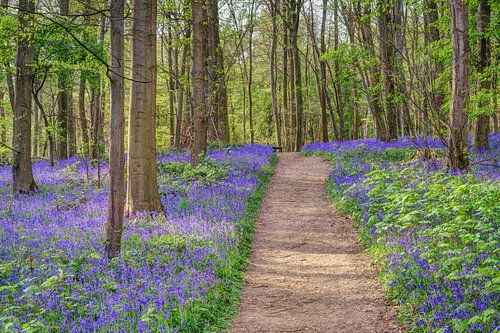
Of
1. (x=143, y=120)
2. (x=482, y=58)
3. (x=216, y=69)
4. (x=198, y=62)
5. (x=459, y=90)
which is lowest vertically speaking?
(x=143, y=120)

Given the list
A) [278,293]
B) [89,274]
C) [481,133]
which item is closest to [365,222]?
[278,293]

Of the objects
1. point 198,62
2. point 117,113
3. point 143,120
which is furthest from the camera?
point 198,62

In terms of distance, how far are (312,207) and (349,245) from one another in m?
3.34

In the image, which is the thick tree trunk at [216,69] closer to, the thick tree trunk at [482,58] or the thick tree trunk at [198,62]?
the thick tree trunk at [198,62]

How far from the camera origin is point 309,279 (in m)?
7.04

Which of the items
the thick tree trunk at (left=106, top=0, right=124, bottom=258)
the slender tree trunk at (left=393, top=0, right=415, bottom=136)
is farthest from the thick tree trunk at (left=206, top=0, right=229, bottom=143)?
the thick tree trunk at (left=106, top=0, right=124, bottom=258)

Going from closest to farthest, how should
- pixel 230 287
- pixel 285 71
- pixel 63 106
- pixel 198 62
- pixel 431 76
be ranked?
pixel 230 287 → pixel 431 76 → pixel 198 62 → pixel 63 106 → pixel 285 71

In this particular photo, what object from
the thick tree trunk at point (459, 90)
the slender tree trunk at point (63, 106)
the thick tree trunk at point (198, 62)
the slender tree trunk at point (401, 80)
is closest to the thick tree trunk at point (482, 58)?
the slender tree trunk at point (401, 80)

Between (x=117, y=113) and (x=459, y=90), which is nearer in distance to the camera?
(x=117, y=113)

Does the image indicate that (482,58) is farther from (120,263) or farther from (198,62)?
(120,263)

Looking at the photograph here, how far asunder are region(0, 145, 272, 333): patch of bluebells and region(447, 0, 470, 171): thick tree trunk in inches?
209

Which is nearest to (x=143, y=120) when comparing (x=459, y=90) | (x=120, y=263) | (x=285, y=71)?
(x=120, y=263)

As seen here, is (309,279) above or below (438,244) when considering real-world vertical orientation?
below

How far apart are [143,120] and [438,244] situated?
5.95m
